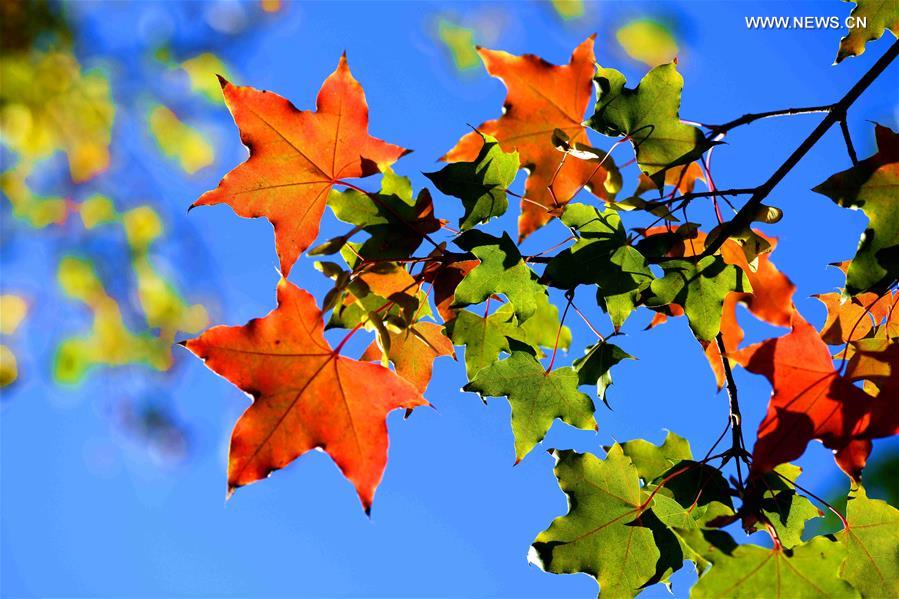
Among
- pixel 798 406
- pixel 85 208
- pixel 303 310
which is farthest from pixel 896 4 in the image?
pixel 85 208

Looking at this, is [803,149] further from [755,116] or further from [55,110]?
[55,110]

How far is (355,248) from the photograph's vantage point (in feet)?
2.86

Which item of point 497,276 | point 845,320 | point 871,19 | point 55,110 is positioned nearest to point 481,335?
point 497,276

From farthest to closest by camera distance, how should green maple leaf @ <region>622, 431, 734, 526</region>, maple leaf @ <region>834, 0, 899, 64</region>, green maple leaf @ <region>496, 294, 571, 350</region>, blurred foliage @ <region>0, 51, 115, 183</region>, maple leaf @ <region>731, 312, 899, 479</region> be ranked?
blurred foliage @ <region>0, 51, 115, 183</region> → green maple leaf @ <region>496, 294, 571, 350</region> → maple leaf @ <region>834, 0, 899, 64</region> → green maple leaf @ <region>622, 431, 734, 526</region> → maple leaf @ <region>731, 312, 899, 479</region>

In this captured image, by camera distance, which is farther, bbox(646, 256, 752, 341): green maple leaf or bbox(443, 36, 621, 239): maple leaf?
bbox(443, 36, 621, 239): maple leaf

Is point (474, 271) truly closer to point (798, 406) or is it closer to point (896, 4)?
point (798, 406)

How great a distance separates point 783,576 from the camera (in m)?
0.73

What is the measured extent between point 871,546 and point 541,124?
0.69m

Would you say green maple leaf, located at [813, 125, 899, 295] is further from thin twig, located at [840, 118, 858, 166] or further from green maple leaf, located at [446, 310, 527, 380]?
green maple leaf, located at [446, 310, 527, 380]

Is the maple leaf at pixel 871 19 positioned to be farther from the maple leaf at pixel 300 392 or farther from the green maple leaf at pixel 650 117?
the maple leaf at pixel 300 392

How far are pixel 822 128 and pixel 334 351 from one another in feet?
2.01

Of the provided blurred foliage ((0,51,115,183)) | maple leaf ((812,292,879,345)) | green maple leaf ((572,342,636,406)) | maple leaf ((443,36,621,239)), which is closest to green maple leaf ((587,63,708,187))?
maple leaf ((443,36,621,239))

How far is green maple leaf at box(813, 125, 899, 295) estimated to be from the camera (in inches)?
28.1

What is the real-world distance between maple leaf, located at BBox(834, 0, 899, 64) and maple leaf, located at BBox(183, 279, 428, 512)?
733 mm
